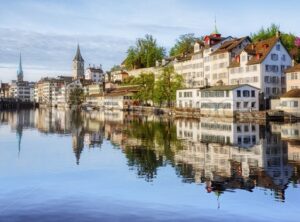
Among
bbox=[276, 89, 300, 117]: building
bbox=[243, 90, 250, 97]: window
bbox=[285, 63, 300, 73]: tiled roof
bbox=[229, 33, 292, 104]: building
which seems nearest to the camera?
bbox=[276, 89, 300, 117]: building

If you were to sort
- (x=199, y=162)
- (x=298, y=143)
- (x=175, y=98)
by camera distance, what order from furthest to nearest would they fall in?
1. (x=175, y=98)
2. (x=298, y=143)
3. (x=199, y=162)

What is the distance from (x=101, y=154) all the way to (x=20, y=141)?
48.1 ft

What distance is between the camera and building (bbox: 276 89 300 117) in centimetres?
6544

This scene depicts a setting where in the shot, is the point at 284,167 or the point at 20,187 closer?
the point at 20,187

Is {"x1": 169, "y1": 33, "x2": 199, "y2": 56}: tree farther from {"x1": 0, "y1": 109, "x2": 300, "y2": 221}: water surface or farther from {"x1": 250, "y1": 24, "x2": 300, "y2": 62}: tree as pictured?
{"x1": 0, "y1": 109, "x2": 300, "y2": 221}: water surface

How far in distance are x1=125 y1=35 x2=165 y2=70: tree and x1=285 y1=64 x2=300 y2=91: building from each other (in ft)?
242

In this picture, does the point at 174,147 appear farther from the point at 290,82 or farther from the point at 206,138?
the point at 290,82

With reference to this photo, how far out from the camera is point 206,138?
43.7 metres

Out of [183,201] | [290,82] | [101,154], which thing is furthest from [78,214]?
[290,82]

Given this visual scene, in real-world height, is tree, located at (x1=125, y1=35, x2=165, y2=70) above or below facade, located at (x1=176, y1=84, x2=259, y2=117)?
above

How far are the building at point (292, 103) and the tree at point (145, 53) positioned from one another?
263 ft

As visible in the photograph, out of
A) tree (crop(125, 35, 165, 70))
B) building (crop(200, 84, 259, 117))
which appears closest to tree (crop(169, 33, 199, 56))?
tree (crop(125, 35, 165, 70))

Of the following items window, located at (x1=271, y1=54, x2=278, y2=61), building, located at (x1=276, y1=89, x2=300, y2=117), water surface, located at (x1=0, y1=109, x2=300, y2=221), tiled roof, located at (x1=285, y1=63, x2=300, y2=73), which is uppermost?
window, located at (x1=271, y1=54, x2=278, y2=61)

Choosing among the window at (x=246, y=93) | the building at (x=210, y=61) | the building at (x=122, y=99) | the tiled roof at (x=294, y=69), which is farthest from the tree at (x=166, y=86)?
the tiled roof at (x=294, y=69)
